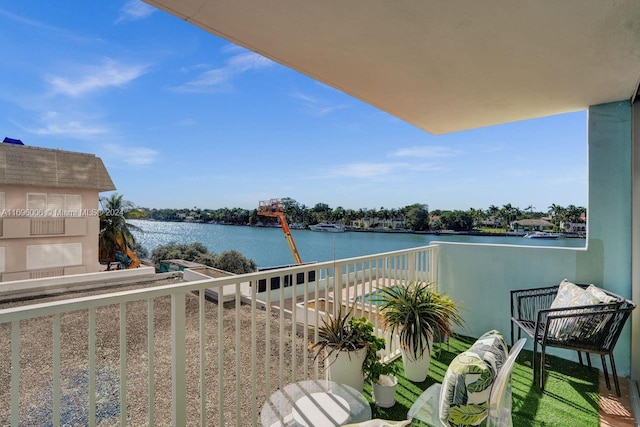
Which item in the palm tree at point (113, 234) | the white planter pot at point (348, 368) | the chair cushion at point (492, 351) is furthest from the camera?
the palm tree at point (113, 234)

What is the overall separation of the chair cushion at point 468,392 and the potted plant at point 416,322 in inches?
45.1

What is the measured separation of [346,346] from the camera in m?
2.01

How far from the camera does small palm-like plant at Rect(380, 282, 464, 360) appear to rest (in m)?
2.36

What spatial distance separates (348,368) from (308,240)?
3.02 m

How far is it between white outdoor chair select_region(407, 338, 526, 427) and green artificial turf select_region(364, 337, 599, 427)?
2.57ft

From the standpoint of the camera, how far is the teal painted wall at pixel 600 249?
8.56 feet

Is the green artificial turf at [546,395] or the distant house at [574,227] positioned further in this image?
the distant house at [574,227]

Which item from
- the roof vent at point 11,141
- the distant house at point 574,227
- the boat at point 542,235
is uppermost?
the roof vent at point 11,141

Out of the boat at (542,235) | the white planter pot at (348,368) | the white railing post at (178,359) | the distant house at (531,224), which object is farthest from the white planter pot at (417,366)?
the distant house at (531,224)

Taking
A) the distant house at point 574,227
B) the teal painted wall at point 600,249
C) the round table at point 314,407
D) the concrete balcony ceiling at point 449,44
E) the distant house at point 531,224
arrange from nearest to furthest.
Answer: the round table at point 314,407, the concrete balcony ceiling at point 449,44, the teal painted wall at point 600,249, the distant house at point 574,227, the distant house at point 531,224

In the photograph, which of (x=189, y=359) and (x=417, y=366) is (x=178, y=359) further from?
(x=189, y=359)

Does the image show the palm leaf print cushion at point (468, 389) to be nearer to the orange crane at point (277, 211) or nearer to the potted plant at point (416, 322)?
the potted plant at point (416, 322)

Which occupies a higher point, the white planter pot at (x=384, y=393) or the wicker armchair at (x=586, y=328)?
the wicker armchair at (x=586, y=328)

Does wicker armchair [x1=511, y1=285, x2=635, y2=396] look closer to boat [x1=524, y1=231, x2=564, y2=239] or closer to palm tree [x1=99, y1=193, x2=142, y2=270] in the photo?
boat [x1=524, y1=231, x2=564, y2=239]
